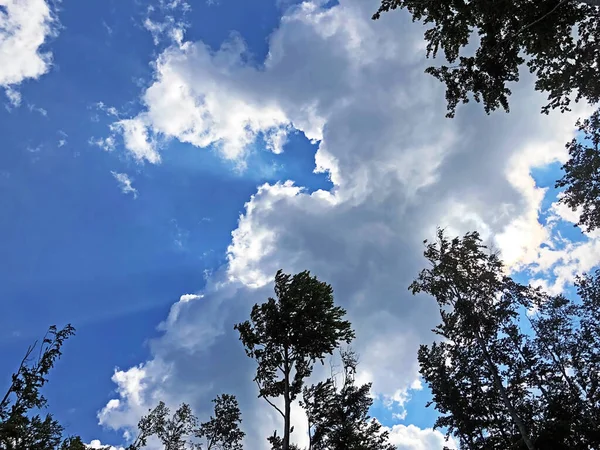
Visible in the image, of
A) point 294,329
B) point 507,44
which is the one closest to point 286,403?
point 294,329

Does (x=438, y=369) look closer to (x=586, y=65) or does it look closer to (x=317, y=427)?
(x=317, y=427)

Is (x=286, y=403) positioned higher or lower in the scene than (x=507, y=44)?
lower

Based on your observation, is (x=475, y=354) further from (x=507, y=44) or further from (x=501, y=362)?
(x=507, y=44)

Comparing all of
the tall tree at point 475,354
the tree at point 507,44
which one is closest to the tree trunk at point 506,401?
the tall tree at point 475,354

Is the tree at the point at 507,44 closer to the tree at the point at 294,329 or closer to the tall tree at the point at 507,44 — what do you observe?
the tall tree at the point at 507,44

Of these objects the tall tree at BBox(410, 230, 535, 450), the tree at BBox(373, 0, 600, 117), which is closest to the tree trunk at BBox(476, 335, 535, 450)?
the tall tree at BBox(410, 230, 535, 450)

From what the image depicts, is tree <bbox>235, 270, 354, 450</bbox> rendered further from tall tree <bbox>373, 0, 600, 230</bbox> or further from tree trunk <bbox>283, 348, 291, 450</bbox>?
tall tree <bbox>373, 0, 600, 230</bbox>

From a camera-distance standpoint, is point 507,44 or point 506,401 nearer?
point 507,44

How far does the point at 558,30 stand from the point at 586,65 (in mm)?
1755

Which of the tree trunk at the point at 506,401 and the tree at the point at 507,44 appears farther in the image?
the tree trunk at the point at 506,401

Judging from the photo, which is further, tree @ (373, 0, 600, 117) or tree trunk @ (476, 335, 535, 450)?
tree trunk @ (476, 335, 535, 450)

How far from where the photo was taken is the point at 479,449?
28.9 meters

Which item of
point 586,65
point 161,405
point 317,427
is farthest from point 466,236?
point 161,405

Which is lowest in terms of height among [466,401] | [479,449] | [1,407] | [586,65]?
[1,407]
